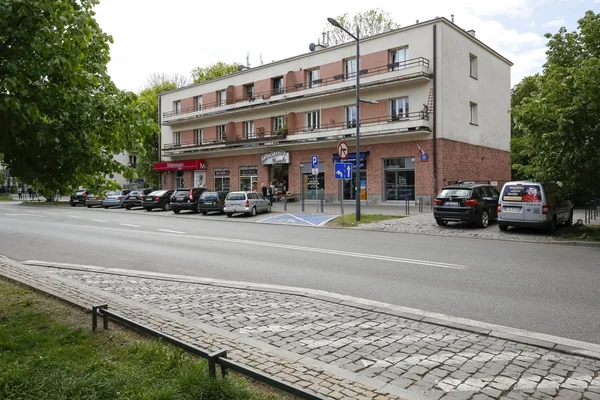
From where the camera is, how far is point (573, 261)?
9930mm

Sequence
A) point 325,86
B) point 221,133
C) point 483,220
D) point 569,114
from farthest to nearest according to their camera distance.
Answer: point 221,133 → point 325,86 → point 483,220 → point 569,114

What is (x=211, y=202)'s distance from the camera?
25.8 m

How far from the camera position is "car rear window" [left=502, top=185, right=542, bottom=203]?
48.3 feet

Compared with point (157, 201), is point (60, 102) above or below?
above

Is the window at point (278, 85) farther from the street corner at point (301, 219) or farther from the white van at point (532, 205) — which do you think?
the white van at point (532, 205)

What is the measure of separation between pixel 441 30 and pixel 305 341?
2624 centimetres

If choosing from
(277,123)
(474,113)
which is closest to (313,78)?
(277,123)

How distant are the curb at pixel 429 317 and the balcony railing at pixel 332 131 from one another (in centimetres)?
2121

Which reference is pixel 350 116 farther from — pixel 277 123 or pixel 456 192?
pixel 456 192

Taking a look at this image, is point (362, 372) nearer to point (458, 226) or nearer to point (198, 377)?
point (198, 377)

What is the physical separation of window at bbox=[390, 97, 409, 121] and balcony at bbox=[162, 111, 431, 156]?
0.20 ft

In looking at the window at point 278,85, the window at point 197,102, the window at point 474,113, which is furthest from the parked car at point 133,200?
the window at point 474,113

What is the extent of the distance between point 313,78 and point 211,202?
13483 mm

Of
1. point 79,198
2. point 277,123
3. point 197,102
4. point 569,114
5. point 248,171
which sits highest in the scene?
point 197,102
